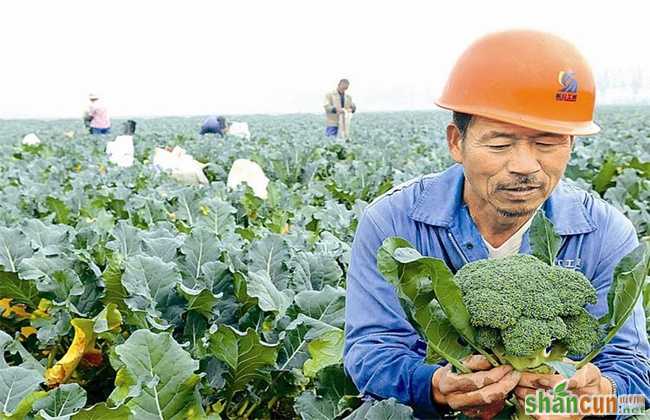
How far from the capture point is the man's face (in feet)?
7.39

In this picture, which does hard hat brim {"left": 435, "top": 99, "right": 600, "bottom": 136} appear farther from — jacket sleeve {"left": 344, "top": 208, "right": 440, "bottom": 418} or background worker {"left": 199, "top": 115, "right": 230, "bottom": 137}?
background worker {"left": 199, "top": 115, "right": 230, "bottom": 137}

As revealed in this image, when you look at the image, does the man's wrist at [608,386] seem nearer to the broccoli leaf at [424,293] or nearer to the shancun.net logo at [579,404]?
the shancun.net logo at [579,404]

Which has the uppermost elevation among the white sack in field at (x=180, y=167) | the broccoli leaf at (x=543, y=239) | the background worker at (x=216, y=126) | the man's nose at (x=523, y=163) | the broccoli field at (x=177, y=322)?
the man's nose at (x=523, y=163)

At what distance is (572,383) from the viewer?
83.1 inches

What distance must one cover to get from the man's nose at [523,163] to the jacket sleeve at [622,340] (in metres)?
0.40

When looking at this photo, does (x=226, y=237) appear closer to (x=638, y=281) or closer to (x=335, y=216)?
(x=335, y=216)

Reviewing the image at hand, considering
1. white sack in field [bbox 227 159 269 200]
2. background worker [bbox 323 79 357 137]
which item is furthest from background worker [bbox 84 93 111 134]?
white sack in field [bbox 227 159 269 200]

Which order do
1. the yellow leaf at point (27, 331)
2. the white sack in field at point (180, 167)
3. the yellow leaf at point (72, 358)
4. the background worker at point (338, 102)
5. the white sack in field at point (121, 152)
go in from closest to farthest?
the yellow leaf at point (72, 358) → the yellow leaf at point (27, 331) → the white sack in field at point (180, 167) → the white sack in field at point (121, 152) → the background worker at point (338, 102)

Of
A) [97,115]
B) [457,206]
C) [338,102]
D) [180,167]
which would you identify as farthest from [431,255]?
[97,115]

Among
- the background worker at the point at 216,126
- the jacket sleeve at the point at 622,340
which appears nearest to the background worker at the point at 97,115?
the background worker at the point at 216,126

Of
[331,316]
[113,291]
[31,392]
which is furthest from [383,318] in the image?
[113,291]

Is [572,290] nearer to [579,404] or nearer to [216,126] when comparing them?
[579,404]

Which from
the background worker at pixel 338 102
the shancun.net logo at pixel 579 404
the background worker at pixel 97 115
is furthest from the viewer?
the background worker at pixel 97 115

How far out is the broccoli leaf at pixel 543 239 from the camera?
7.78 ft
